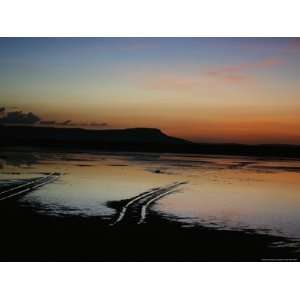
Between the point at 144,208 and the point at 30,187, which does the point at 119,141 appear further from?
the point at 30,187

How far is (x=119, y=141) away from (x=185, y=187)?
0.56 m

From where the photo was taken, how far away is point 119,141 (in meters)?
3.66

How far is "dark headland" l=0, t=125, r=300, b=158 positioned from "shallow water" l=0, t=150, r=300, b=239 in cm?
6

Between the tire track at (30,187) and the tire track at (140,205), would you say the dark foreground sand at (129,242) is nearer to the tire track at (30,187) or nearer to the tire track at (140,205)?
the tire track at (140,205)
